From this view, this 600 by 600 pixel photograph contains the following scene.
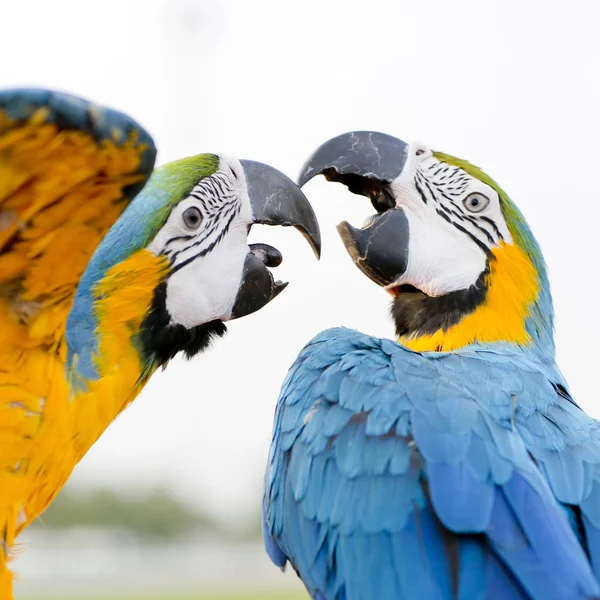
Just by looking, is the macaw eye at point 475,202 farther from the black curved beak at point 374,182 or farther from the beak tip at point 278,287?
the beak tip at point 278,287

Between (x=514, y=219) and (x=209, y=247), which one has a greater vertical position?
(x=514, y=219)

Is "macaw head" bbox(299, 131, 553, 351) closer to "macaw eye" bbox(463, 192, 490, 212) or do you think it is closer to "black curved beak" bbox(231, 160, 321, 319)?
"macaw eye" bbox(463, 192, 490, 212)

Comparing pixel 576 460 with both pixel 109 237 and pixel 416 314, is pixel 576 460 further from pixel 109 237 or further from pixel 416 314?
pixel 109 237

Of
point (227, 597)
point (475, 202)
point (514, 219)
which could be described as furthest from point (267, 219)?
point (227, 597)

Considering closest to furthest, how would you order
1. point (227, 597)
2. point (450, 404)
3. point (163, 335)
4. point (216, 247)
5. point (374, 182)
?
point (450, 404)
point (163, 335)
point (216, 247)
point (374, 182)
point (227, 597)

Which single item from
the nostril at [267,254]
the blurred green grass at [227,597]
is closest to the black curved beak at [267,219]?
the nostril at [267,254]

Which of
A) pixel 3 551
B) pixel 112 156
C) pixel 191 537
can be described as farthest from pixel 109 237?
pixel 191 537

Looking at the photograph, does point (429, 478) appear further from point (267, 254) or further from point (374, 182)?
point (374, 182)

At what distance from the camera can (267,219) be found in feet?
7.59

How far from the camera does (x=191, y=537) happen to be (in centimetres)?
3053

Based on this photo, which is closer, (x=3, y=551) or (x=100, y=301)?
(x=3, y=551)

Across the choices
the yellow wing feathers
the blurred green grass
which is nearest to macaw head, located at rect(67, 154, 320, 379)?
the yellow wing feathers

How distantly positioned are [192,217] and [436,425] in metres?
0.87

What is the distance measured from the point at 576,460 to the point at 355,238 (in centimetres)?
103
